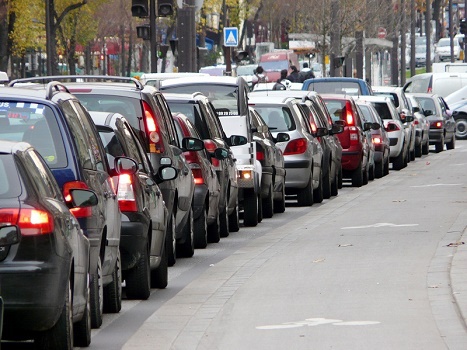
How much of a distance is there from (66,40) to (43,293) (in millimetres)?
64140

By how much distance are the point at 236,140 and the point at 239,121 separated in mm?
1140

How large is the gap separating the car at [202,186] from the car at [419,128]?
2257 cm

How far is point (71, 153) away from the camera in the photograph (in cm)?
984

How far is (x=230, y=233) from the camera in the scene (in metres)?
18.6

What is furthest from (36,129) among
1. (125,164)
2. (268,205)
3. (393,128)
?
(393,128)

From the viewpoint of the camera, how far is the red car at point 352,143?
2761 cm

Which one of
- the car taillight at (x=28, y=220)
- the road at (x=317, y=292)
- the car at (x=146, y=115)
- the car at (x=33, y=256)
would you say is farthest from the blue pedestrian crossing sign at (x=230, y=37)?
the car taillight at (x=28, y=220)

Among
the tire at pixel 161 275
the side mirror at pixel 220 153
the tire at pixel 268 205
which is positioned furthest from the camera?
the tire at pixel 268 205

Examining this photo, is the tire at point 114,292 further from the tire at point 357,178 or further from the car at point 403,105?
the car at point 403,105

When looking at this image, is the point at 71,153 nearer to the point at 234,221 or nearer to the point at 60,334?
the point at 60,334

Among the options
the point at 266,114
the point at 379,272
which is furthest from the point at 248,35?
the point at 379,272

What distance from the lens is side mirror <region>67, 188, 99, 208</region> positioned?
9094 millimetres

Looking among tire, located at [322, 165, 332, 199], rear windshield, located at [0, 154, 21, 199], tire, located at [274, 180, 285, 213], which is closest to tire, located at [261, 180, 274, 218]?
tire, located at [274, 180, 285, 213]

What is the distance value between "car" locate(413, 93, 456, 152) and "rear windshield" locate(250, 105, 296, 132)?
19.2 m
